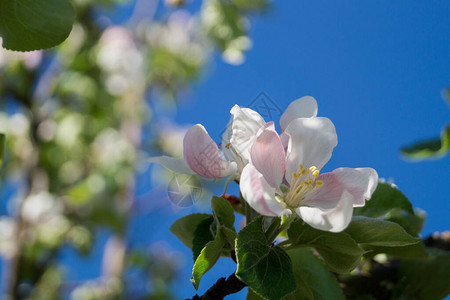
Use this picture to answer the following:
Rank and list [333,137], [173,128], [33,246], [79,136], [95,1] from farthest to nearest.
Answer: [173,128] < [95,1] < [79,136] < [33,246] < [333,137]

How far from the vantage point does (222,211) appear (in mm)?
447

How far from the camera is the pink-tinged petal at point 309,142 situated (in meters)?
0.43

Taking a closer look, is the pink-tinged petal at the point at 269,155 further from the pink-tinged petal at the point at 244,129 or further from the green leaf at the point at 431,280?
the green leaf at the point at 431,280

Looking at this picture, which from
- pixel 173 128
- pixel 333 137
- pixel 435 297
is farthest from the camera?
pixel 173 128

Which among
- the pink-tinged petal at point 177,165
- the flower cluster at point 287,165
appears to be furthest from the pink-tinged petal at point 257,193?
the pink-tinged petal at point 177,165

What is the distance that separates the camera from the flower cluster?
1.27ft

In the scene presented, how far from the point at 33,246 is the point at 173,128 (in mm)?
1559

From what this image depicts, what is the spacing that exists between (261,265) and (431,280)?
35cm

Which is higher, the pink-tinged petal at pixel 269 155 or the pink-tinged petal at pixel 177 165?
the pink-tinged petal at pixel 177 165

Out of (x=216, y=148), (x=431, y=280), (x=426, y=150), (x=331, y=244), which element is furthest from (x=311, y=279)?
(x=426, y=150)

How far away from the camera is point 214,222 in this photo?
18.3 inches

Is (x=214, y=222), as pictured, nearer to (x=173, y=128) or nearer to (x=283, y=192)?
(x=283, y=192)

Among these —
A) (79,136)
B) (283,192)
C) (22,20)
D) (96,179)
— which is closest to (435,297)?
(283,192)

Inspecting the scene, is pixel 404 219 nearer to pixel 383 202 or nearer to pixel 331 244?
pixel 383 202
